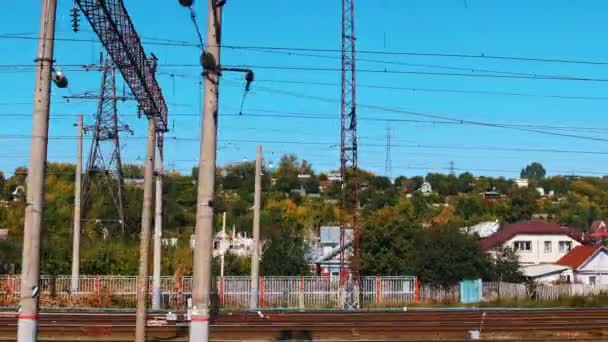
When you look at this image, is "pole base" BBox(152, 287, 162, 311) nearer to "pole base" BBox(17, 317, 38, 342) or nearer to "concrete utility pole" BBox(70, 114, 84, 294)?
"concrete utility pole" BBox(70, 114, 84, 294)

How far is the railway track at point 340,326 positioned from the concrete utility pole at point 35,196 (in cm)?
1299

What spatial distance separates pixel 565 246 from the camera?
83.6 m

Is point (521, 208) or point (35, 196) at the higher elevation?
point (521, 208)

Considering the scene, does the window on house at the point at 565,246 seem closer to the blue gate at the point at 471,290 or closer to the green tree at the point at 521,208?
the blue gate at the point at 471,290

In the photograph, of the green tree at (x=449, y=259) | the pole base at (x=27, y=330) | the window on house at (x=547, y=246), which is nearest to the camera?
the pole base at (x=27, y=330)

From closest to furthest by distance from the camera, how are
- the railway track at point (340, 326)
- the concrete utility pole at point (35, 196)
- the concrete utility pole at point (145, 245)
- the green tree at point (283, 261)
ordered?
the concrete utility pole at point (35, 196), the concrete utility pole at point (145, 245), the railway track at point (340, 326), the green tree at point (283, 261)

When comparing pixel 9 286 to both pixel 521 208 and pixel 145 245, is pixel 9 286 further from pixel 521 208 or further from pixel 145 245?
pixel 521 208

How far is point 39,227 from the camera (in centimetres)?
1346

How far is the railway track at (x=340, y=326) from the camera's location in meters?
27.5

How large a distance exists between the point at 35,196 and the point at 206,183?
11.2 ft

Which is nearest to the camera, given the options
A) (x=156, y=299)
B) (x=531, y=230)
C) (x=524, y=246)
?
(x=156, y=299)

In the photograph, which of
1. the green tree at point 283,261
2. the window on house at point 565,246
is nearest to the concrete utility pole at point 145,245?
the green tree at point 283,261

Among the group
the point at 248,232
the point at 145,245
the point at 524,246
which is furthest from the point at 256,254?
the point at 248,232

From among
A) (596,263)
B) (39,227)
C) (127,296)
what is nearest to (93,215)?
(127,296)
